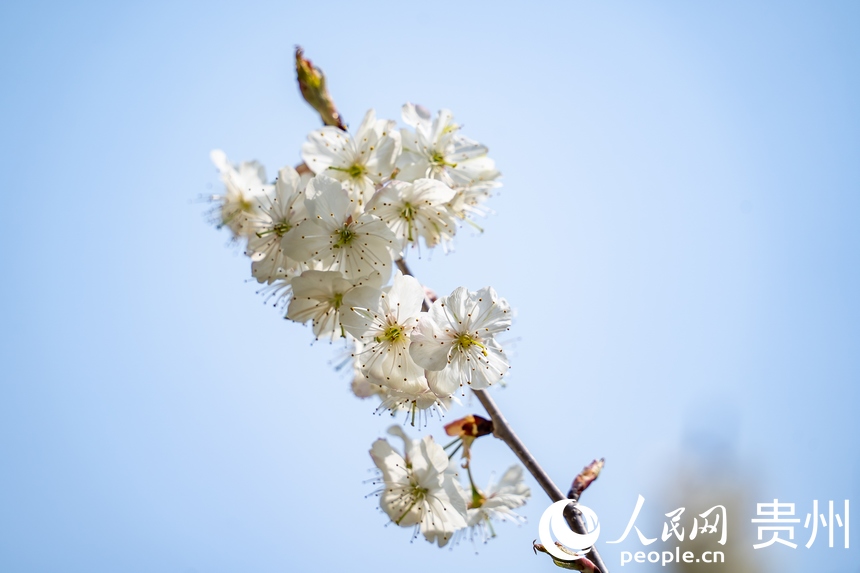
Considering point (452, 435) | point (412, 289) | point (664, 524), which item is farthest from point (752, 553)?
point (412, 289)

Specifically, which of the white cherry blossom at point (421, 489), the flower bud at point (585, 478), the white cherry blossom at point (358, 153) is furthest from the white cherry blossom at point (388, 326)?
the flower bud at point (585, 478)

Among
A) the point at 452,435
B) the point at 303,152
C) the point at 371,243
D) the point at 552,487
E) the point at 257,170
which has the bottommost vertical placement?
the point at 552,487

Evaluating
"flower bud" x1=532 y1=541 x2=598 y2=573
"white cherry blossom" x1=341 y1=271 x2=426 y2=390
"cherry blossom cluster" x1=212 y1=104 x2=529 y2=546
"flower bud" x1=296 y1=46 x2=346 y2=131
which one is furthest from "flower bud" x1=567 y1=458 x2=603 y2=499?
"flower bud" x1=296 y1=46 x2=346 y2=131

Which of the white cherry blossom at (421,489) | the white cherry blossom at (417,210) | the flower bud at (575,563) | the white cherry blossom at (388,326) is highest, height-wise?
the white cherry blossom at (417,210)

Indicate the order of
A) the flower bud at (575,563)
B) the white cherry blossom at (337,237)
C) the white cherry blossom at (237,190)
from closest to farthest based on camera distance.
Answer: the flower bud at (575,563) → the white cherry blossom at (337,237) → the white cherry blossom at (237,190)

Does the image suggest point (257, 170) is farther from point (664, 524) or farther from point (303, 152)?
point (664, 524)

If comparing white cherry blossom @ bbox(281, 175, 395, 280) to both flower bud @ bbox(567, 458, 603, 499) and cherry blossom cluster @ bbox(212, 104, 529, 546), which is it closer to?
cherry blossom cluster @ bbox(212, 104, 529, 546)

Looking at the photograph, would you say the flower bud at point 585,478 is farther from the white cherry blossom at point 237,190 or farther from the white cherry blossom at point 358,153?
the white cherry blossom at point 237,190
